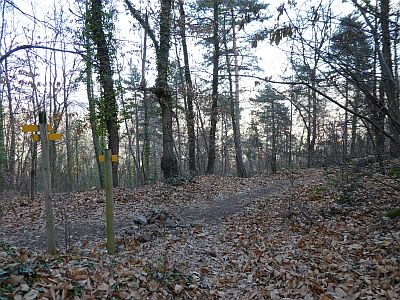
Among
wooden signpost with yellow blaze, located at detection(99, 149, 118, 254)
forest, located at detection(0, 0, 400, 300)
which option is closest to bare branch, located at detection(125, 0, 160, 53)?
forest, located at detection(0, 0, 400, 300)

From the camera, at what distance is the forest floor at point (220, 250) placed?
3736 millimetres

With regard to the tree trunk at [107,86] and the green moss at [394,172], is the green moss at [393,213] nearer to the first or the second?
the green moss at [394,172]

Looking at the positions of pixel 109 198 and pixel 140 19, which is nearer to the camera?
A: pixel 109 198

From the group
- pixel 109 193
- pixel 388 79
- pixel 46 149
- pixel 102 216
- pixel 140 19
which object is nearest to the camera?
pixel 388 79

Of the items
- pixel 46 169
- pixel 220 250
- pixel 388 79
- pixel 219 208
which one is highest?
pixel 388 79

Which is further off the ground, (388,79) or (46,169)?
(388,79)

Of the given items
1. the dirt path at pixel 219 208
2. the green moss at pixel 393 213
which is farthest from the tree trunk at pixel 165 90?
the green moss at pixel 393 213

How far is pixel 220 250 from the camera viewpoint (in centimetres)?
599

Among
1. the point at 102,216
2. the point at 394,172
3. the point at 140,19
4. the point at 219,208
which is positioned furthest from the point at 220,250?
the point at 140,19

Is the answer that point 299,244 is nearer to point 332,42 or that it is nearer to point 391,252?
point 391,252

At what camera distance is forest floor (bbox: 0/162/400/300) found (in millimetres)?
3736

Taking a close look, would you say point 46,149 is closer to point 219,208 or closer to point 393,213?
point 219,208

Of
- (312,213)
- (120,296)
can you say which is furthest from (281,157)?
(120,296)

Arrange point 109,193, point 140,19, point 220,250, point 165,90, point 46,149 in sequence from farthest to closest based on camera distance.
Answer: point 140,19, point 165,90, point 220,250, point 109,193, point 46,149
